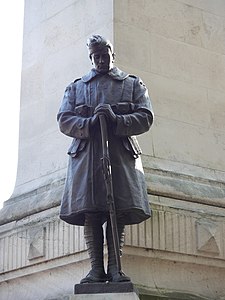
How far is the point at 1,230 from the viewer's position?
920 cm

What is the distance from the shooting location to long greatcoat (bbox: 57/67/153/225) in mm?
6508

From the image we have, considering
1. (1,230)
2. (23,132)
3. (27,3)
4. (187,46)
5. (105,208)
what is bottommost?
(105,208)

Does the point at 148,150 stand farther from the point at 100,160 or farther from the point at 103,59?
the point at 100,160

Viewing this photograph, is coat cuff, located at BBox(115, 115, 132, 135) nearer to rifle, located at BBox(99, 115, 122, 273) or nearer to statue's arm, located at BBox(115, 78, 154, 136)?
statue's arm, located at BBox(115, 78, 154, 136)

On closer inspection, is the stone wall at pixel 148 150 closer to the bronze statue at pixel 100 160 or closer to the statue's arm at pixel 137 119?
the bronze statue at pixel 100 160

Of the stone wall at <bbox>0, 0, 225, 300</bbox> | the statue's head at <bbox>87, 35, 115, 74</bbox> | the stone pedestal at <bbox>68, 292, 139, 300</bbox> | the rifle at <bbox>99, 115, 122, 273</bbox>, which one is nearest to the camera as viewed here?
the stone pedestal at <bbox>68, 292, 139, 300</bbox>

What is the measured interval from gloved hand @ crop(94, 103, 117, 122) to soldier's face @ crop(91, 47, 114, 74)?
43 centimetres

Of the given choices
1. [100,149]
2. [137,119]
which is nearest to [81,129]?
[100,149]

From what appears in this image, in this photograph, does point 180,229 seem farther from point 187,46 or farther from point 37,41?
point 37,41

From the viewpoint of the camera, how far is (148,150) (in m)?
8.55

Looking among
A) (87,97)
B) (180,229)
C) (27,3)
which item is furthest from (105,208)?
(27,3)

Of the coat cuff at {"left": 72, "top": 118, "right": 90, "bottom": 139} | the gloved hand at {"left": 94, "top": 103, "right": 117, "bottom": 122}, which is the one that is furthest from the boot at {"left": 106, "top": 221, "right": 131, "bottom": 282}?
the gloved hand at {"left": 94, "top": 103, "right": 117, "bottom": 122}

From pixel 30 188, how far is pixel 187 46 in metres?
2.24

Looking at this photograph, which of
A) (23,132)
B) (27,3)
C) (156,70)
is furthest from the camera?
(27,3)
